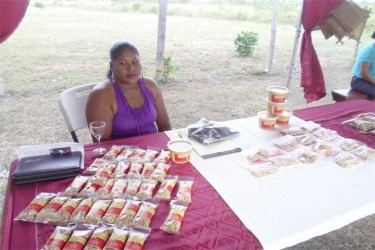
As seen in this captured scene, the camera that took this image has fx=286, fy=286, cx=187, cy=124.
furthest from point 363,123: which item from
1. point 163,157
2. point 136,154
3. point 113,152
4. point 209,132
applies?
point 113,152

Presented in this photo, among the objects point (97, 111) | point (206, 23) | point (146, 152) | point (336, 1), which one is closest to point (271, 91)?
point (146, 152)

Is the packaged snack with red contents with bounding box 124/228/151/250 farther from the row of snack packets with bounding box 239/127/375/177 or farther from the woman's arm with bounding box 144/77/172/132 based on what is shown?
the woman's arm with bounding box 144/77/172/132

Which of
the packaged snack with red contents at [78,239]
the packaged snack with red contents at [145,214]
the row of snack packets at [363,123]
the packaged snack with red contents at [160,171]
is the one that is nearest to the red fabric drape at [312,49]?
the row of snack packets at [363,123]

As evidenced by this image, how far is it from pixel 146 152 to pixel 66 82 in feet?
14.5

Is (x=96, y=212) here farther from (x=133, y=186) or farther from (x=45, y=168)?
(x=45, y=168)

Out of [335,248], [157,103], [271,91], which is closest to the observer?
[271,91]

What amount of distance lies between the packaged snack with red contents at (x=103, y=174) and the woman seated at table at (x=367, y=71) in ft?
11.4

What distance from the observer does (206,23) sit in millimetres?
11836

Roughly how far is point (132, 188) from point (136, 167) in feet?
0.53

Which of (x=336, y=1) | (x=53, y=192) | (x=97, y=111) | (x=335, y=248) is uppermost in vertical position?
(x=336, y=1)

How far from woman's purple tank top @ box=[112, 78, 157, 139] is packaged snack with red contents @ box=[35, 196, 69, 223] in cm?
82

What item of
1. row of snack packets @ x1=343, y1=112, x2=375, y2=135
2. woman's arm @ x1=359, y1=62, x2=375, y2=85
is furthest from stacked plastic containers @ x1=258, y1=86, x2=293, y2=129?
woman's arm @ x1=359, y1=62, x2=375, y2=85

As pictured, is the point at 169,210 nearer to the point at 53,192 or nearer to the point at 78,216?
the point at 78,216

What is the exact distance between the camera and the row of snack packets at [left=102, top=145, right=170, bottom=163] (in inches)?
54.3
